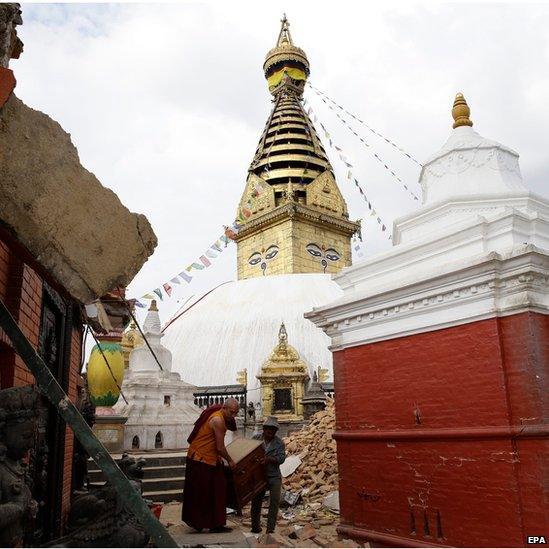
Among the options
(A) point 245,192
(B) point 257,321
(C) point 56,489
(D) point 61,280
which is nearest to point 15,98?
(D) point 61,280

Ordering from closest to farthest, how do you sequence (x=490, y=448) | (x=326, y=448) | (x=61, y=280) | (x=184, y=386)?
1. (x=61, y=280)
2. (x=490, y=448)
3. (x=326, y=448)
4. (x=184, y=386)

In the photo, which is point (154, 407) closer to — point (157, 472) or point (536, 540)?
point (157, 472)

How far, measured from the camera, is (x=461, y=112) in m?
7.84

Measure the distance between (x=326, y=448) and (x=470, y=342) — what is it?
5746 millimetres

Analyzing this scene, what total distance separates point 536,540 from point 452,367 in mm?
1763

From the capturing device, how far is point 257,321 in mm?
20766

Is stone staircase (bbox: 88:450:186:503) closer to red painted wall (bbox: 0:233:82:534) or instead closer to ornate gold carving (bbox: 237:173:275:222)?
red painted wall (bbox: 0:233:82:534)

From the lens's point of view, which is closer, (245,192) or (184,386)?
(184,386)

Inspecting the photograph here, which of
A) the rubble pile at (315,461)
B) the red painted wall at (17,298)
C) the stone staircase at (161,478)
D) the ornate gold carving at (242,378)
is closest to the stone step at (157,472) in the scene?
the stone staircase at (161,478)

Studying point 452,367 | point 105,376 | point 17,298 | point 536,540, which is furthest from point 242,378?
point 17,298

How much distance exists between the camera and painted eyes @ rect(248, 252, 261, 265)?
29.8 metres

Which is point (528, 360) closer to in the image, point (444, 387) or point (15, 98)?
point (444, 387)

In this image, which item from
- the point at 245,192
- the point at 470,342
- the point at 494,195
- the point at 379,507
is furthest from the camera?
the point at 245,192

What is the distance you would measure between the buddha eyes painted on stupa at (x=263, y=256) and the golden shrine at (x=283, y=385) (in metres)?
11.7
